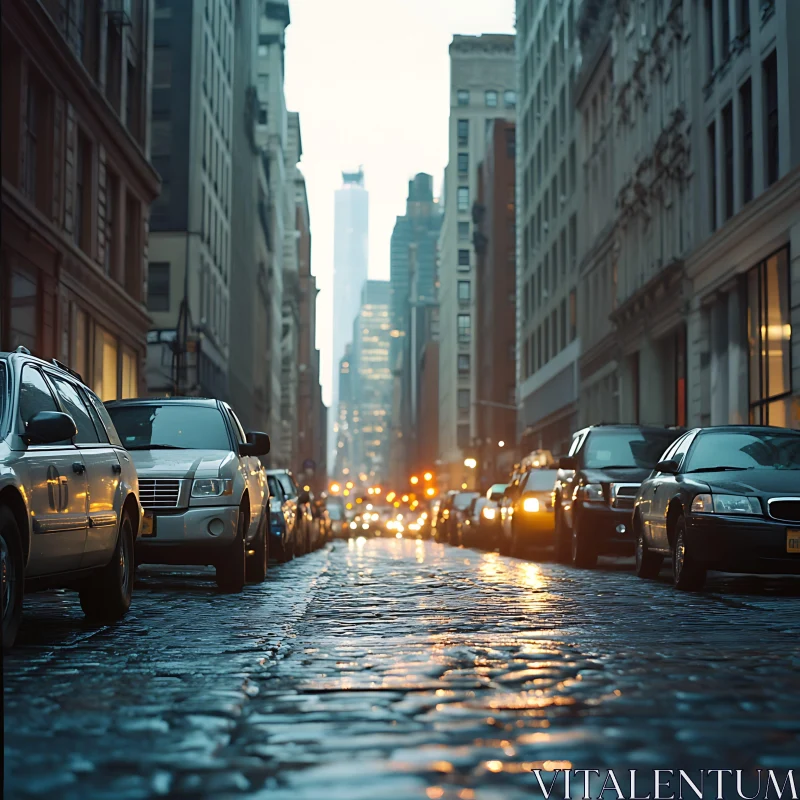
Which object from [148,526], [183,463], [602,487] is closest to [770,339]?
[602,487]

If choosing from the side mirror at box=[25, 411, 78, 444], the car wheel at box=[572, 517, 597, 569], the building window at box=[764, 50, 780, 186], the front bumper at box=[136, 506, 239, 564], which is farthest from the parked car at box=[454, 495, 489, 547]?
the side mirror at box=[25, 411, 78, 444]

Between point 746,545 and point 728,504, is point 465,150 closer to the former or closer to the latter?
point 728,504

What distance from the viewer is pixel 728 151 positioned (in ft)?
113

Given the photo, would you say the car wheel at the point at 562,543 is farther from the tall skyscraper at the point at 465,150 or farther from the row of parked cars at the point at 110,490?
the tall skyscraper at the point at 465,150

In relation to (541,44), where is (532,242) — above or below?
below

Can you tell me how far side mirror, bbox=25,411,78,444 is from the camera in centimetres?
844

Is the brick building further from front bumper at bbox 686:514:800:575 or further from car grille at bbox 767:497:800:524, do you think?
car grille at bbox 767:497:800:524

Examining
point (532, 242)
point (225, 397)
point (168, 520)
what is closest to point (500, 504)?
point (168, 520)

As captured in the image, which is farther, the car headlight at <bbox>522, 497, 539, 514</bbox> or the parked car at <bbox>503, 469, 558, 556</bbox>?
the car headlight at <bbox>522, 497, 539, 514</bbox>

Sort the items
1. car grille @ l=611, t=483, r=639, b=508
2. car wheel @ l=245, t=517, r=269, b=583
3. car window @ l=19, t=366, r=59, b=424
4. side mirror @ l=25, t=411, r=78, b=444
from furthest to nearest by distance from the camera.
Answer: car grille @ l=611, t=483, r=639, b=508
car wheel @ l=245, t=517, r=269, b=583
car window @ l=19, t=366, r=59, b=424
side mirror @ l=25, t=411, r=78, b=444

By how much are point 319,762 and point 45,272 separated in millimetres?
24922

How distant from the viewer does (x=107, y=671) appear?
23.8 feet

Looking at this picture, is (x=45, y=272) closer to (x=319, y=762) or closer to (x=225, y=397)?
(x=319, y=762)

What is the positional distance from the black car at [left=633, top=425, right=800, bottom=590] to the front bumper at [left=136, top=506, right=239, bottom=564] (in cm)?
434
